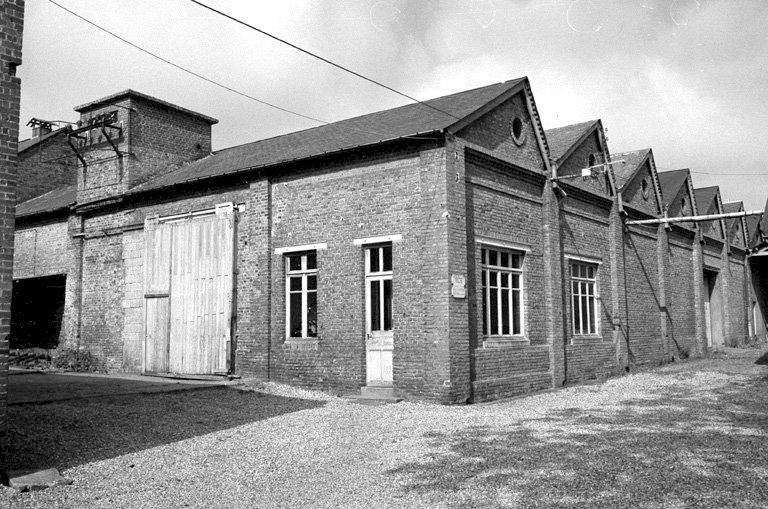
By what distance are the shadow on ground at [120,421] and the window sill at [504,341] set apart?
3.70 meters

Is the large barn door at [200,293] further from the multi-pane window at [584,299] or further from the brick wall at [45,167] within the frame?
the brick wall at [45,167]

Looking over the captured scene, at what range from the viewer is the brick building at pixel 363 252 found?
12867 mm

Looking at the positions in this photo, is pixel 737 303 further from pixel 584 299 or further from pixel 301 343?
pixel 301 343

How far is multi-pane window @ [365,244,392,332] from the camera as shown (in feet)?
43.9

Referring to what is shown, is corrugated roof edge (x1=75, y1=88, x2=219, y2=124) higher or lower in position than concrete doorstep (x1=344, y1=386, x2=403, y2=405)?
higher

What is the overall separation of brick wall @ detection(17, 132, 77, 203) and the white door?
713 inches

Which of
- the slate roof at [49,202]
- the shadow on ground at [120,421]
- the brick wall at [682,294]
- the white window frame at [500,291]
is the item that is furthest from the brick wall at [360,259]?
the brick wall at [682,294]

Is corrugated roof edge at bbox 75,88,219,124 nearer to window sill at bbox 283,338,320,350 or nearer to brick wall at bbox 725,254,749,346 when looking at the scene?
window sill at bbox 283,338,320,350

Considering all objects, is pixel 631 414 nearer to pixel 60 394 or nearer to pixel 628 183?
pixel 60 394

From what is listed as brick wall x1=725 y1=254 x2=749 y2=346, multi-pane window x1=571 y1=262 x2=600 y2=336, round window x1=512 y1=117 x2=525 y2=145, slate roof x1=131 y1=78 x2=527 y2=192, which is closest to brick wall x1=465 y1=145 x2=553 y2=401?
round window x1=512 y1=117 x2=525 y2=145

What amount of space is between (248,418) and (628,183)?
15.1 meters

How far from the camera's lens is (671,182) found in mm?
26297

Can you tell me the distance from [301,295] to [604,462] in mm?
8471

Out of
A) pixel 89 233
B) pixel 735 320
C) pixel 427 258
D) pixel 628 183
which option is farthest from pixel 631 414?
pixel 735 320
